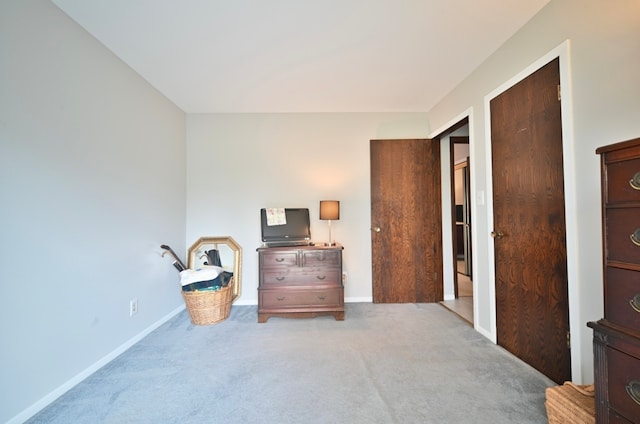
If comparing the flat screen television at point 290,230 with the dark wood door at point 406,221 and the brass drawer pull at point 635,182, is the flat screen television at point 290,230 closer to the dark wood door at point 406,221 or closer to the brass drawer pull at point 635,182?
the dark wood door at point 406,221

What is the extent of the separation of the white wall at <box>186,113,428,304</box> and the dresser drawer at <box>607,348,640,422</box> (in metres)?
2.29

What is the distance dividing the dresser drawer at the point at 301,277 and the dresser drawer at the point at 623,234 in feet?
6.48

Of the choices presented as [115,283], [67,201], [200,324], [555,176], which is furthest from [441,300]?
[67,201]

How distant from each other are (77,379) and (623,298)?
9.43ft

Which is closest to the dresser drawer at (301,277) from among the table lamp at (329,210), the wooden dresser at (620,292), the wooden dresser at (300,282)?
the wooden dresser at (300,282)

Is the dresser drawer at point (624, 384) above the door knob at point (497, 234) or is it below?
below

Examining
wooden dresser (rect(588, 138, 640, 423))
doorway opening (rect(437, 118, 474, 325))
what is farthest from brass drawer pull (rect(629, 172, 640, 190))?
doorway opening (rect(437, 118, 474, 325))

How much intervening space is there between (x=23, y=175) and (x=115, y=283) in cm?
98

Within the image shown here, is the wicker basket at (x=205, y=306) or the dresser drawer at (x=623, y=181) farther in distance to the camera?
the wicker basket at (x=205, y=306)

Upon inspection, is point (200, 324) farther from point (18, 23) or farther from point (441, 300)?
point (441, 300)

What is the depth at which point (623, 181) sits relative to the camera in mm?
841

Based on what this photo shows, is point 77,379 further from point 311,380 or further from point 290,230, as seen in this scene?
point 290,230

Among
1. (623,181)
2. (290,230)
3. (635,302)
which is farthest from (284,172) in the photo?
(635,302)

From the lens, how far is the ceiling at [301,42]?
5.15ft
